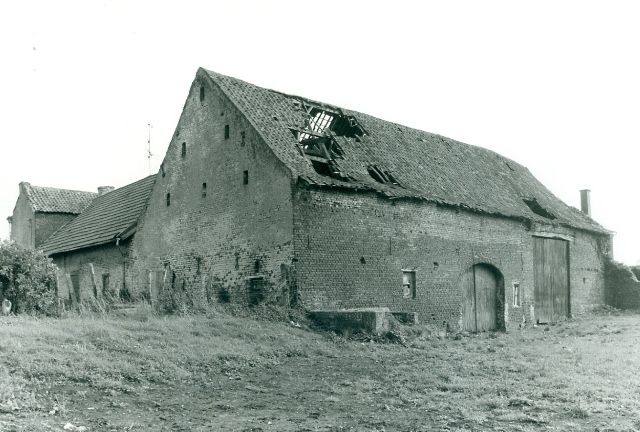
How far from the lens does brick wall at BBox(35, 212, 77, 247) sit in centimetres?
3303

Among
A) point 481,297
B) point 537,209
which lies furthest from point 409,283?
point 537,209

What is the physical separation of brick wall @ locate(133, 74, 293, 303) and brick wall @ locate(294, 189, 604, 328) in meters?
0.87

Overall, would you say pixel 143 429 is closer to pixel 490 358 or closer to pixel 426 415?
pixel 426 415

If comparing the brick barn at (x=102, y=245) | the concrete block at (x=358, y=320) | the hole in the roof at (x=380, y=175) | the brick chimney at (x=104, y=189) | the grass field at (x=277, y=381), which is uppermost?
the brick chimney at (x=104, y=189)

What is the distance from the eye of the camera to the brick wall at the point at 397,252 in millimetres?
18328

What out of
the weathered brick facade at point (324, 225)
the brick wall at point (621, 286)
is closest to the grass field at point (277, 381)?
the weathered brick facade at point (324, 225)

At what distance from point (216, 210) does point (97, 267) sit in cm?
853

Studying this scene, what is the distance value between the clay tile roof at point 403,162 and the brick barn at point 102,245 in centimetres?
758

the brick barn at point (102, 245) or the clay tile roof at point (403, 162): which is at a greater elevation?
the clay tile roof at point (403, 162)

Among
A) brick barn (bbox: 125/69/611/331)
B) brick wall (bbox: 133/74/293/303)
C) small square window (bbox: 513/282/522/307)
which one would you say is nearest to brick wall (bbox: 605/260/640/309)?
brick barn (bbox: 125/69/611/331)

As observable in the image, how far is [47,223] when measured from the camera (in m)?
33.5

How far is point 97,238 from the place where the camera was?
27.0 metres

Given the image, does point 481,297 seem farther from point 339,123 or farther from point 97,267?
point 97,267

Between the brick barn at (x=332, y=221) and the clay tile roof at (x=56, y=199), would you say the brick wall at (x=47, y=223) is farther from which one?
the brick barn at (x=332, y=221)
